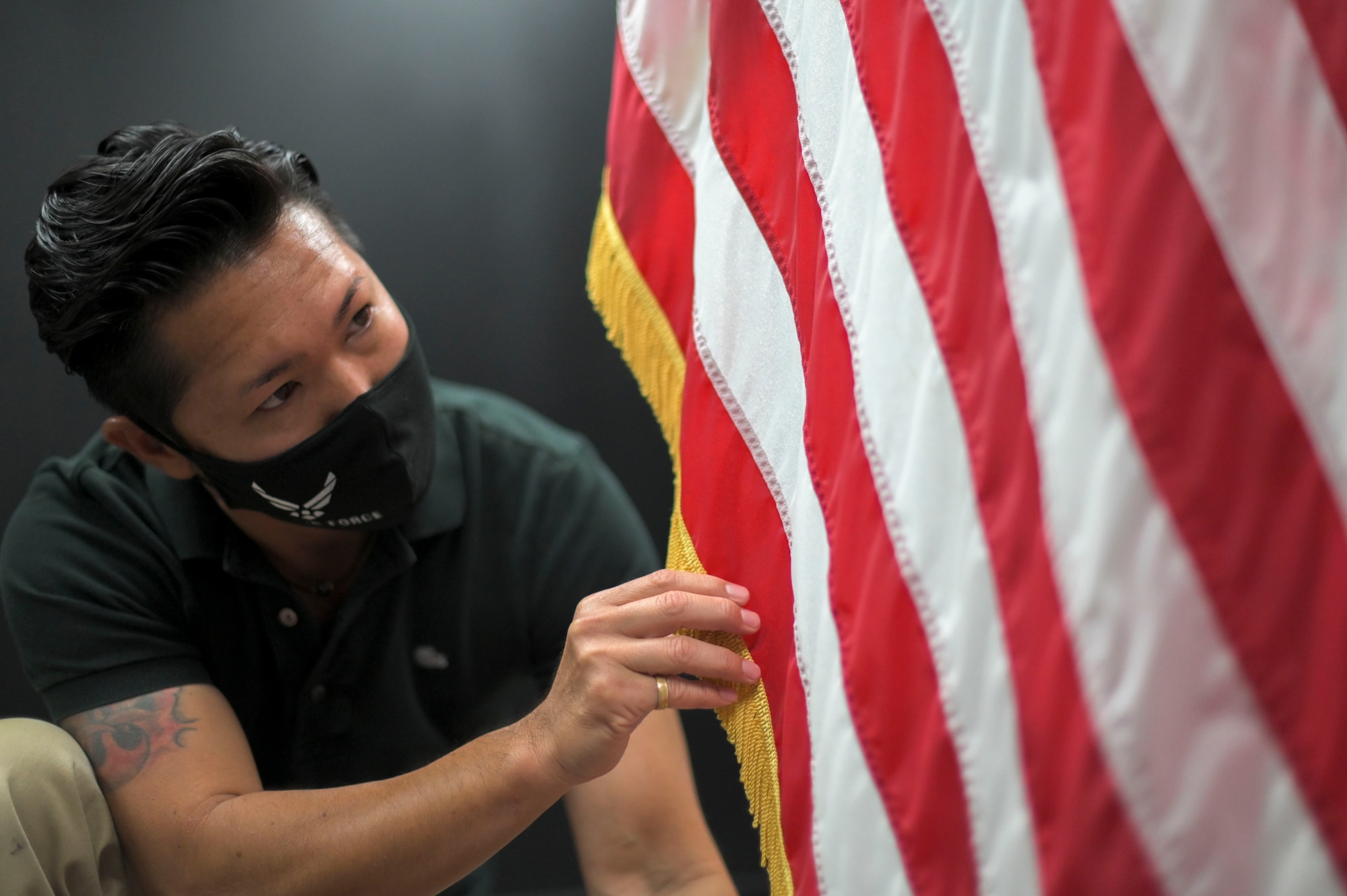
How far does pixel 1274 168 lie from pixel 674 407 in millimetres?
562

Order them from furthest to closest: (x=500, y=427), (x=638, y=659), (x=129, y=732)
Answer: (x=500, y=427)
(x=129, y=732)
(x=638, y=659)

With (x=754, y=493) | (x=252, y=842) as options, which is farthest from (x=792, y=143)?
(x=252, y=842)

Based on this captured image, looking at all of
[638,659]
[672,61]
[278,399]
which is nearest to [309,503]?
[278,399]

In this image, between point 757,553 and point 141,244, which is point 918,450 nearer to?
point 757,553

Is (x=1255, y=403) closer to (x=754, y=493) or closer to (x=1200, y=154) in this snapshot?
(x=1200, y=154)

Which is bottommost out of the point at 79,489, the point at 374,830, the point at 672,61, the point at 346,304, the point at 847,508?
the point at 374,830

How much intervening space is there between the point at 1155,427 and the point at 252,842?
2.65 ft

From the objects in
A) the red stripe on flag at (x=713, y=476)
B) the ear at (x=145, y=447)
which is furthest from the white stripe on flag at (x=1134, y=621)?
the ear at (x=145, y=447)

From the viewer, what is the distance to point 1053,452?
0.54 meters

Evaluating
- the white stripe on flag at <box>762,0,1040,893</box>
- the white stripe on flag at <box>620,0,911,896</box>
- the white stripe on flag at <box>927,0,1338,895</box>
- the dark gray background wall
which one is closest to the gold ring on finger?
the white stripe on flag at <box>620,0,911,896</box>

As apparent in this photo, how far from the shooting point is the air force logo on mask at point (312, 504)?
1001mm

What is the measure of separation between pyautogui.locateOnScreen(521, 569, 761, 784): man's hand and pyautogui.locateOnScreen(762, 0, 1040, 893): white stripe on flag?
179mm

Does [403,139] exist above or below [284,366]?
above

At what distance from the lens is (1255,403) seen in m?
0.48
